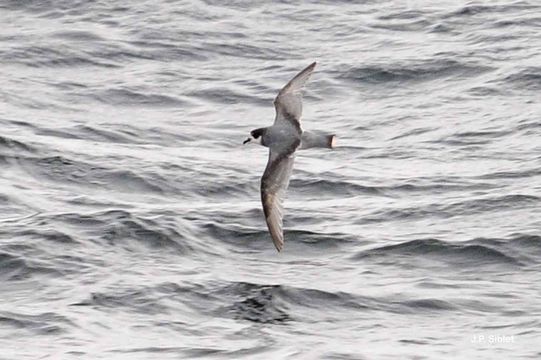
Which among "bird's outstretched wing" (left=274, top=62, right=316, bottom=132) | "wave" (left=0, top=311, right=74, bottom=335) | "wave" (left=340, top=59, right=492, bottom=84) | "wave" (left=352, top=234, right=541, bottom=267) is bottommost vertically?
"wave" (left=340, top=59, right=492, bottom=84)

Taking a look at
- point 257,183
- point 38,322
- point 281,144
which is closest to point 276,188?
point 281,144

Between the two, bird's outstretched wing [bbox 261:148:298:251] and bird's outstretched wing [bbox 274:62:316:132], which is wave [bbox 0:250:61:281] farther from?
bird's outstretched wing [bbox 274:62:316:132]

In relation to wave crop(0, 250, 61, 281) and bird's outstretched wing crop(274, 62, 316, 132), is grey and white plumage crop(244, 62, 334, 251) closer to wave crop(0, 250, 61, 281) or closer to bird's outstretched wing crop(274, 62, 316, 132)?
bird's outstretched wing crop(274, 62, 316, 132)

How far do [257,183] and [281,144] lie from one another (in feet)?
11.7

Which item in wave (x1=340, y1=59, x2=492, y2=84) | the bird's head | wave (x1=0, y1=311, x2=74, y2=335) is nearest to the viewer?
wave (x1=0, y1=311, x2=74, y2=335)

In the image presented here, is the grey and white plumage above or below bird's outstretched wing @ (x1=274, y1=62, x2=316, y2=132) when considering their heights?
below

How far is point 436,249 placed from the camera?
14961 millimetres

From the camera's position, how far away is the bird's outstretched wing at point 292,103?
1454 centimetres

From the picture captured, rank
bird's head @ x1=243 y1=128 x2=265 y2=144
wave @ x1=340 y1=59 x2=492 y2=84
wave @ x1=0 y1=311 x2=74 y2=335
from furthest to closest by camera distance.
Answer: wave @ x1=340 y1=59 x2=492 y2=84 < bird's head @ x1=243 y1=128 x2=265 y2=144 < wave @ x1=0 y1=311 x2=74 y2=335

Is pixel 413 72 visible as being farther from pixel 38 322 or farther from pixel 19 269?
pixel 38 322

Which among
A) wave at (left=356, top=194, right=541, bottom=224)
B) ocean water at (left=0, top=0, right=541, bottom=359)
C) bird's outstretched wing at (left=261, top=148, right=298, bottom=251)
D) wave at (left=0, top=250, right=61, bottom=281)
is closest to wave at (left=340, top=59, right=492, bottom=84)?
ocean water at (left=0, top=0, right=541, bottom=359)

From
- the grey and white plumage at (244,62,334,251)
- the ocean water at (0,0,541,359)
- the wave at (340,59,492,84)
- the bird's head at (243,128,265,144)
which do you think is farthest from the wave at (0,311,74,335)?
the wave at (340,59,492,84)

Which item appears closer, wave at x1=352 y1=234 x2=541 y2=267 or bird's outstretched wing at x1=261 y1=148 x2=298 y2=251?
bird's outstretched wing at x1=261 y1=148 x2=298 y2=251

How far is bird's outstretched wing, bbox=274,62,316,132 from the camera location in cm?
1454
